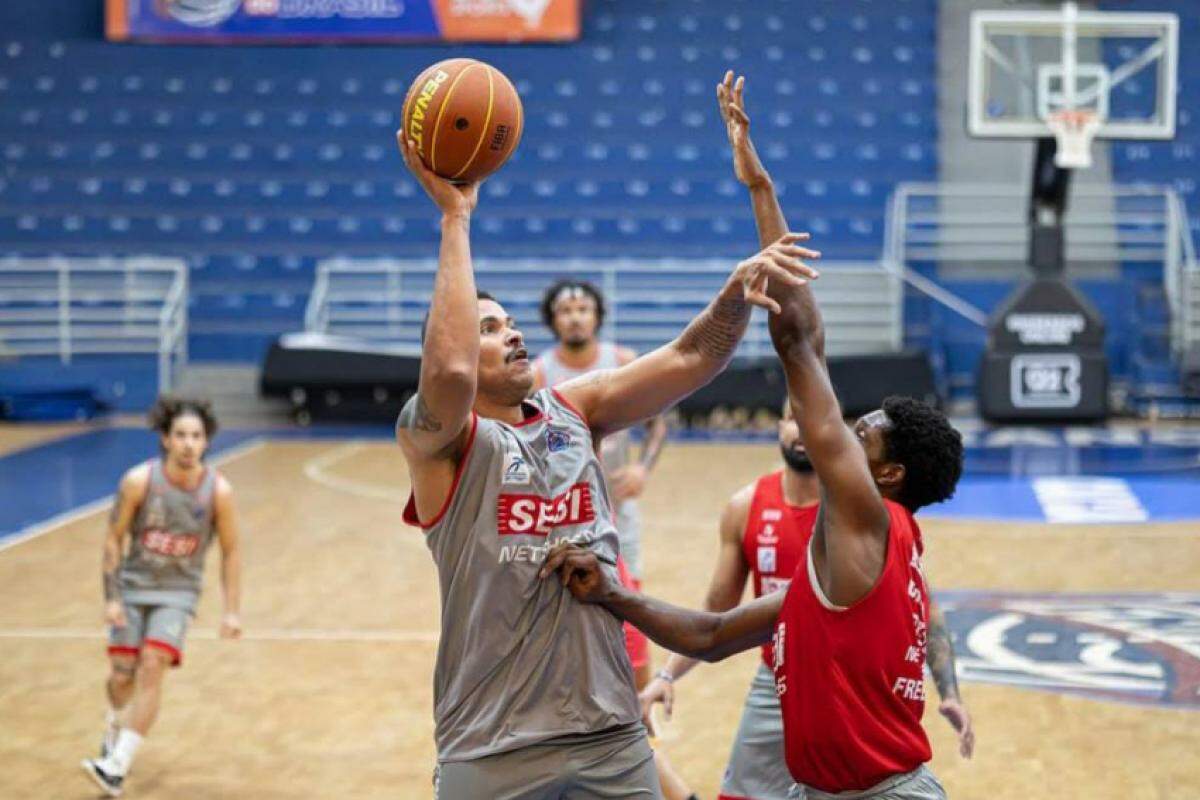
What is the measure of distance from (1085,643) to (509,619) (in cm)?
595

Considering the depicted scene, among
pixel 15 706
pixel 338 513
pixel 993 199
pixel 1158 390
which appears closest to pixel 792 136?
pixel 993 199

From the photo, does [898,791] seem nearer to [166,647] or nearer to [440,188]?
[440,188]

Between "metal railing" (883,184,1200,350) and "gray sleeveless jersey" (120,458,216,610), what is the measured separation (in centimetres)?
1587

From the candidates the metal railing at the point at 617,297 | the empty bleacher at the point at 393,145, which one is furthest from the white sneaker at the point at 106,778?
the empty bleacher at the point at 393,145

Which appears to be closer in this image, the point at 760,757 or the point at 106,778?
the point at 760,757

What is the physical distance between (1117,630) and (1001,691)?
154 centimetres

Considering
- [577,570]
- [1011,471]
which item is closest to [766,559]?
[577,570]

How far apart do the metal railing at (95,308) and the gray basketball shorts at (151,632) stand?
1517 cm

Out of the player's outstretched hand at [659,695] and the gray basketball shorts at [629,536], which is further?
the gray basketball shorts at [629,536]

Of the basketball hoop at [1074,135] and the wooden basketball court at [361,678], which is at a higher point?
the basketball hoop at [1074,135]

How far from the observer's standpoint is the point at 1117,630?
9406 mm

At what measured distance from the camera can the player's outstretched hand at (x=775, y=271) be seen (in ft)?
11.8

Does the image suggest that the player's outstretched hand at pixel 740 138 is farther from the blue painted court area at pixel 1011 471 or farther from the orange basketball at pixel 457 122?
the blue painted court area at pixel 1011 471

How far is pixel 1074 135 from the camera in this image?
18.9m
